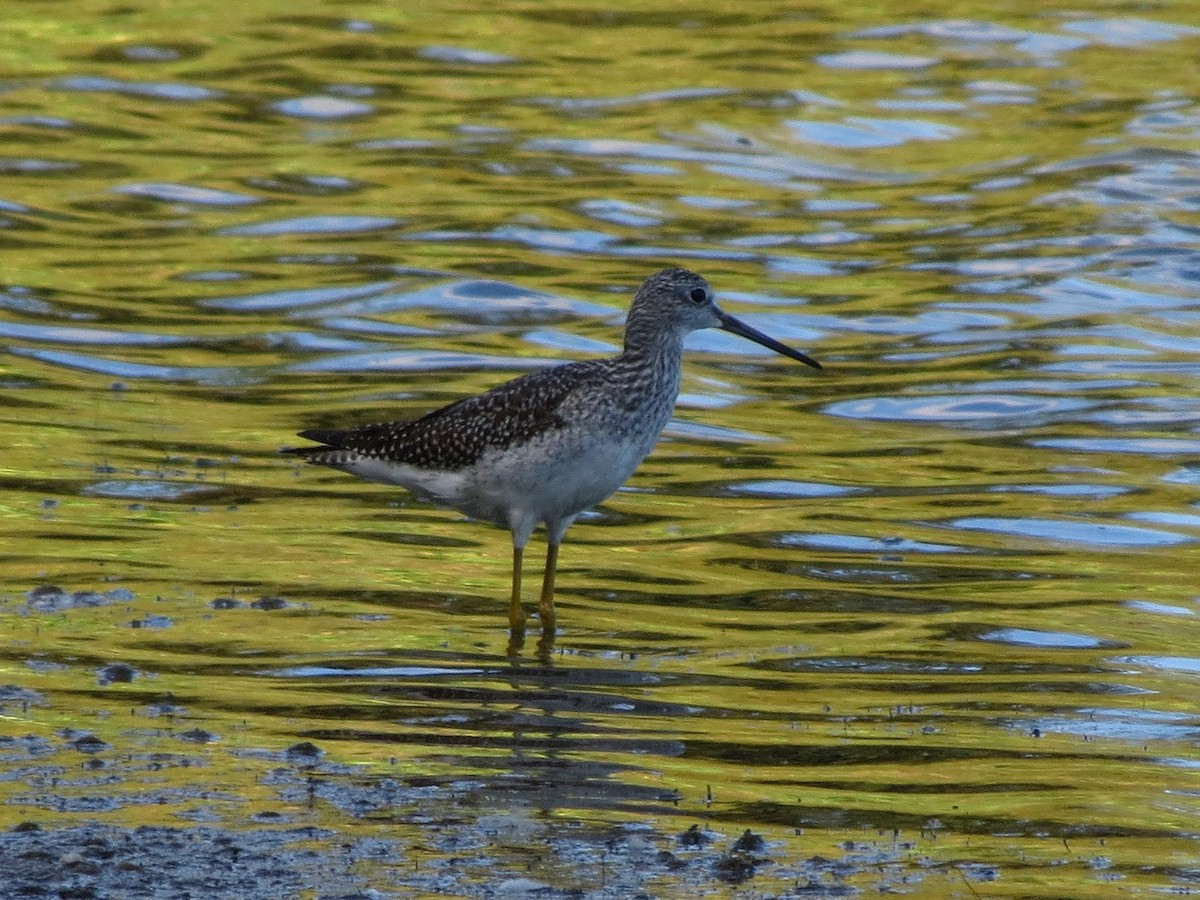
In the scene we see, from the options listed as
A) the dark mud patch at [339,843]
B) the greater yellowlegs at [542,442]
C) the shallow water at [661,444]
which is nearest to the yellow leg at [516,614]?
the greater yellowlegs at [542,442]

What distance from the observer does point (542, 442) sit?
10.0 meters

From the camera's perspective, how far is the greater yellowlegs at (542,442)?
10.0 m

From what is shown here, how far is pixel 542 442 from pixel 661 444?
3891 millimetres

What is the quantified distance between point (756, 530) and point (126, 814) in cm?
556

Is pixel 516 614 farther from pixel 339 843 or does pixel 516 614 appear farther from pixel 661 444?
pixel 661 444

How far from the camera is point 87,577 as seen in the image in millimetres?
9930

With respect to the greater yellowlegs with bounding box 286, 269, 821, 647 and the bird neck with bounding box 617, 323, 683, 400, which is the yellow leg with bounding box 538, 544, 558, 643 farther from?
the bird neck with bounding box 617, 323, 683, 400

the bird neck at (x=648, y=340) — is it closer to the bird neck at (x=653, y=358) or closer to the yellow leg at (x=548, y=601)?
the bird neck at (x=653, y=358)

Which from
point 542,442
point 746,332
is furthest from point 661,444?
point 542,442

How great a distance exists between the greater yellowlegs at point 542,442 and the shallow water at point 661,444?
0.49 meters

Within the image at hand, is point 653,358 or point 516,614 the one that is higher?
point 653,358

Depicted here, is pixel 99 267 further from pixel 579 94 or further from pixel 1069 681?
pixel 1069 681

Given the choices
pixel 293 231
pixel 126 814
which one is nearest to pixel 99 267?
pixel 293 231

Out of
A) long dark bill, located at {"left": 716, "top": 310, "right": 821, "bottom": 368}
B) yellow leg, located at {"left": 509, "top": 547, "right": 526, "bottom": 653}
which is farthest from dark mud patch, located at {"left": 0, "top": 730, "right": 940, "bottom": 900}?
long dark bill, located at {"left": 716, "top": 310, "right": 821, "bottom": 368}
